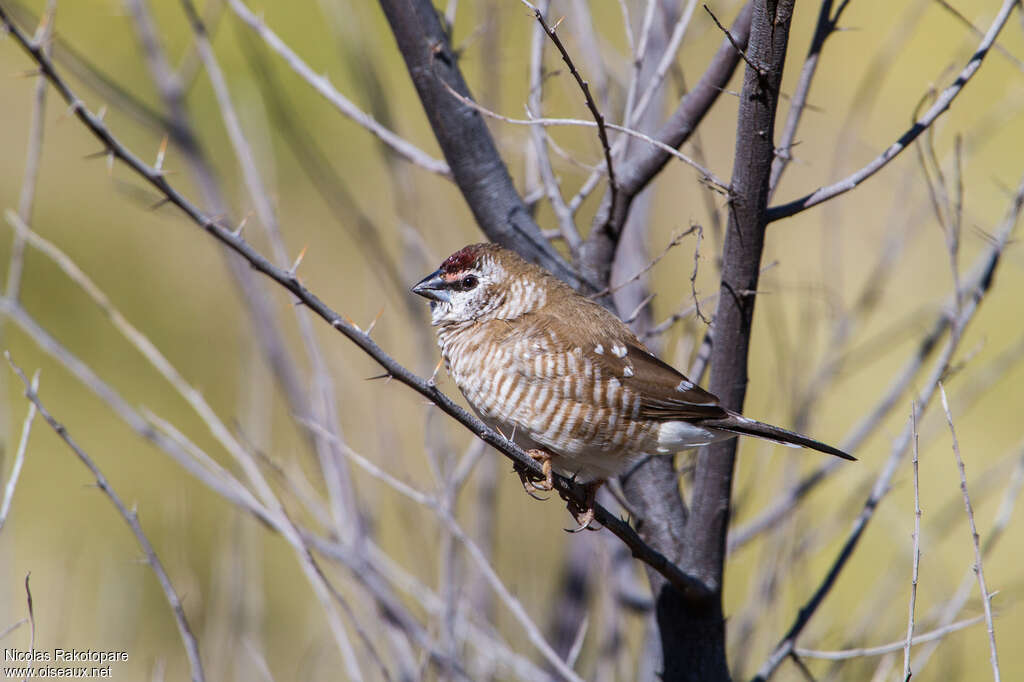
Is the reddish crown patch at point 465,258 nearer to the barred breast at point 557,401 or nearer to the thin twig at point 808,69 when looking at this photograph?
the barred breast at point 557,401

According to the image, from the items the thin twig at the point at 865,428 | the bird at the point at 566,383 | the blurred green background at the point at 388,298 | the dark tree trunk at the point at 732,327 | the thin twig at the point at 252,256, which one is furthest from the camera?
the blurred green background at the point at 388,298

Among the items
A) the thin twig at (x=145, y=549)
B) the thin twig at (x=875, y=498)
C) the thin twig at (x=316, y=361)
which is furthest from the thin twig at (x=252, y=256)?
the thin twig at (x=875, y=498)

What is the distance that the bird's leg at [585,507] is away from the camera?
2.42 metres

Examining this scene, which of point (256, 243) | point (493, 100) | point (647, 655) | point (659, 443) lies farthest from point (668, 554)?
point (256, 243)

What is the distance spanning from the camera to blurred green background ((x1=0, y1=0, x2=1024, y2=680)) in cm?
409

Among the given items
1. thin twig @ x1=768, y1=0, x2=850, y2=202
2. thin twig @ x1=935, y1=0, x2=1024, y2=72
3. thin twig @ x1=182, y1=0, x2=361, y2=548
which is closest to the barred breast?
thin twig @ x1=182, y1=0, x2=361, y2=548

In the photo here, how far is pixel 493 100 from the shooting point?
3059 mm

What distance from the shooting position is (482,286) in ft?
9.12

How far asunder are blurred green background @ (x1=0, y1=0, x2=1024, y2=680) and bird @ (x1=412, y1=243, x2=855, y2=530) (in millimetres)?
1001

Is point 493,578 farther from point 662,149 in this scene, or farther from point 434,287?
point 662,149

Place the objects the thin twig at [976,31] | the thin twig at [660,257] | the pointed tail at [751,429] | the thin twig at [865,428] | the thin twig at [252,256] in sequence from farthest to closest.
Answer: the thin twig at [865,428]
the pointed tail at [751,429]
the thin twig at [660,257]
the thin twig at [976,31]
the thin twig at [252,256]

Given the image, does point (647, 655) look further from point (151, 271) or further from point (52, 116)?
point (52, 116)

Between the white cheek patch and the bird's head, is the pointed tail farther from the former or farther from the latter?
the bird's head

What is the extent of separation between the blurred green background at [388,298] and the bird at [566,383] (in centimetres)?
100
